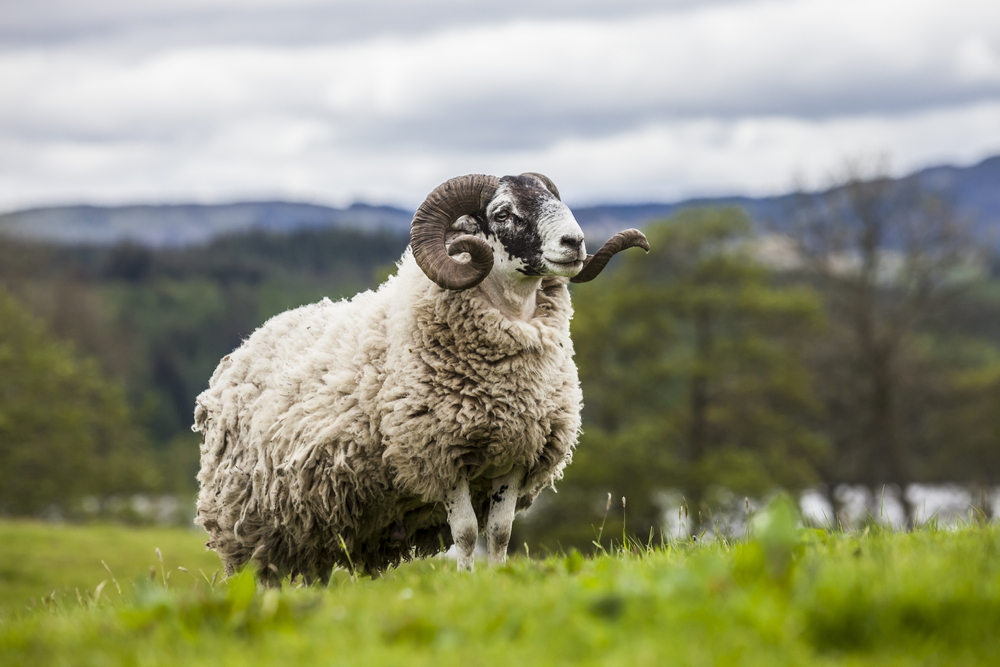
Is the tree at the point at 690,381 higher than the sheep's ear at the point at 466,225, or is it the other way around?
the sheep's ear at the point at 466,225

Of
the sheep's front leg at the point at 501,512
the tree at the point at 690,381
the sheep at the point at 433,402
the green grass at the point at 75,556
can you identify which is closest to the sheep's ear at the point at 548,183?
the sheep at the point at 433,402

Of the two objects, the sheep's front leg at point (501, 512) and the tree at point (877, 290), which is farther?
the tree at point (877, 290)

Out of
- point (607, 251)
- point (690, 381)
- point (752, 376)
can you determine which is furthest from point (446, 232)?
point (690, 381)

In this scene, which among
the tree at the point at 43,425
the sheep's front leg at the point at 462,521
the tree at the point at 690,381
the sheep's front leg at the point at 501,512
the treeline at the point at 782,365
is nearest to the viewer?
the sheep's front leg at the point at 462,521

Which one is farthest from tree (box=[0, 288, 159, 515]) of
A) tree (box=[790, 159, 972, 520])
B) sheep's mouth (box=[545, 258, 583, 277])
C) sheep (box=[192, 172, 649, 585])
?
sheep's mouth (box=[545, 258, 583, 277])

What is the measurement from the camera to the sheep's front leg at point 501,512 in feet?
18.7

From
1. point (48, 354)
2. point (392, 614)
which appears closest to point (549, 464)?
point (392, 614)

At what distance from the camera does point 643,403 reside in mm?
33250

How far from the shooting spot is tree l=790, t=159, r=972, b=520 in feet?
93.4

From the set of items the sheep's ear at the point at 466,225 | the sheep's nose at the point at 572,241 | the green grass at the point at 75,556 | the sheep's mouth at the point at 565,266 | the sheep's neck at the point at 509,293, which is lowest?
the green grass at the point at 75,556

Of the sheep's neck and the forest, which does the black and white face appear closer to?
the sheep's neck

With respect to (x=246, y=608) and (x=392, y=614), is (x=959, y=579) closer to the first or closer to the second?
(x=392, y=614)

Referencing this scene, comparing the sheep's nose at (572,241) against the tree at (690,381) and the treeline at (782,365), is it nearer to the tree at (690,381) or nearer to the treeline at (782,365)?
the treeline at (782,365)

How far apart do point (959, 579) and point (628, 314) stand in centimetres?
3054
